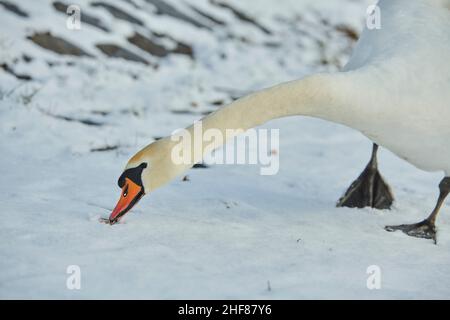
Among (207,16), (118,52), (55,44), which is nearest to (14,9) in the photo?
(55,44)

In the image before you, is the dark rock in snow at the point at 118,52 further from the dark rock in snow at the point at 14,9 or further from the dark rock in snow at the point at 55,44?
the dark rock in snow at the point at 14,9

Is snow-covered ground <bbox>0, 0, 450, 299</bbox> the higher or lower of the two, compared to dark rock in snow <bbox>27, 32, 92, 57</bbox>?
lower

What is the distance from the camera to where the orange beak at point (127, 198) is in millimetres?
3770

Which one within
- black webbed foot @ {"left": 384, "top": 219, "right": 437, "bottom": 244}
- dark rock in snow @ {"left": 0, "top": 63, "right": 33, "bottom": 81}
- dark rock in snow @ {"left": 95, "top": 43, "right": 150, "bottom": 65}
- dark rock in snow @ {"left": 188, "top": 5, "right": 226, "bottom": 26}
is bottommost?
black webbed foot @ {"left": 384, "top": 219, "right": 437, "bottom": 244}

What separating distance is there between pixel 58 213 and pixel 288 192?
1.98 meters

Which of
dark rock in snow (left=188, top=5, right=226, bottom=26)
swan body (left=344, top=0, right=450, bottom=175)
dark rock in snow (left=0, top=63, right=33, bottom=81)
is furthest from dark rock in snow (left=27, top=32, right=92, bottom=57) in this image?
swan body (left=344, top=0, right=450, bottom=175)

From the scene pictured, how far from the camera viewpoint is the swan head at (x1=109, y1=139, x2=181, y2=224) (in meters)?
3.75

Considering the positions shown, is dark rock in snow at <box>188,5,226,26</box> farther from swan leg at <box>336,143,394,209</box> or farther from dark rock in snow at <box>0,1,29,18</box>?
swan leg at <box>336,143,394,209</box>

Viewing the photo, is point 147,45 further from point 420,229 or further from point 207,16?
point 420,229

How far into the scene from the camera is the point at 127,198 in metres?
3.78

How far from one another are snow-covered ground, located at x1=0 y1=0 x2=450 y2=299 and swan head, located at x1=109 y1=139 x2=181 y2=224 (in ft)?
0.48

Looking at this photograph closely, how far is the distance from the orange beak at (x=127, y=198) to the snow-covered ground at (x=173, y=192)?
0.07 m

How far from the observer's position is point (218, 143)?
382cm
